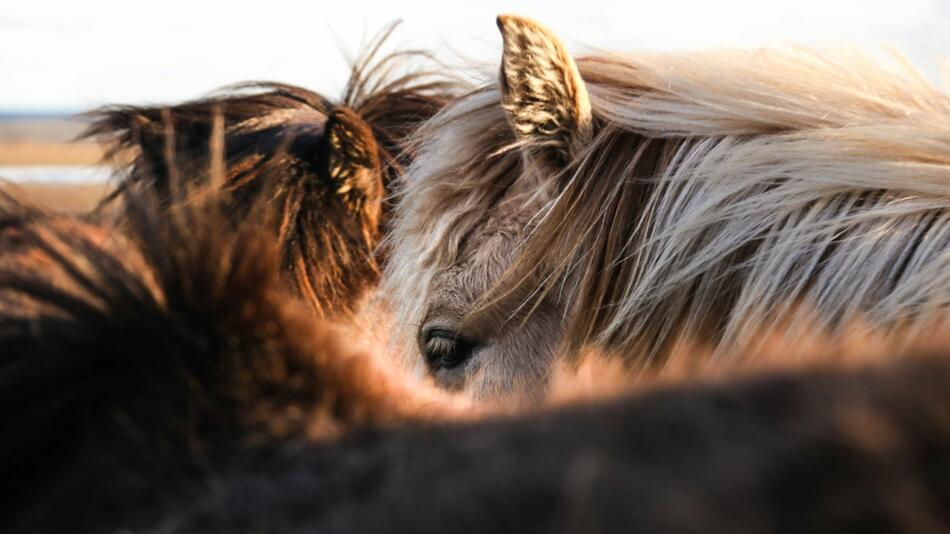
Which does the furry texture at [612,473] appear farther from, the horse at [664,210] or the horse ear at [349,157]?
the horse ear at [349,157]

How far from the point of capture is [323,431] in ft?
3.39

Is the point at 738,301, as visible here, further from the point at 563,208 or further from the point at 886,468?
the point at 886,468

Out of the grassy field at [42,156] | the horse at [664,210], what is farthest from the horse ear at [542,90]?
the grassy field at [42,156]

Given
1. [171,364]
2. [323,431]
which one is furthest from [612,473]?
[171,364]

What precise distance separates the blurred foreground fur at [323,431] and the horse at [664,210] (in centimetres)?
82

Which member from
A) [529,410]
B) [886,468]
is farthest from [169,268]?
[886,468]

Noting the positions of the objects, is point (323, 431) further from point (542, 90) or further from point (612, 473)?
point (542, 90)

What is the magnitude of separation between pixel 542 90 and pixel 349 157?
118cm

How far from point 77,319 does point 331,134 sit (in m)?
Answer: 2.11

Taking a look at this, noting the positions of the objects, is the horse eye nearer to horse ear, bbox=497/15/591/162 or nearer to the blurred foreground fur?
horse ear, bbox=497/15/591/162

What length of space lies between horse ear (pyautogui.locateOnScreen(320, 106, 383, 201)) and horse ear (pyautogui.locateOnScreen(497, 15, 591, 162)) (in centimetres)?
110

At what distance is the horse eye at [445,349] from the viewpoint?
89.4 inches

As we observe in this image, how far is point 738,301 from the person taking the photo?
1806 millimetres

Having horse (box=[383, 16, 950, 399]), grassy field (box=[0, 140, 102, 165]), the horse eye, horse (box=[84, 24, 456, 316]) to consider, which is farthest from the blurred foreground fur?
grassy field (box=[0, 140, 102, 165])
